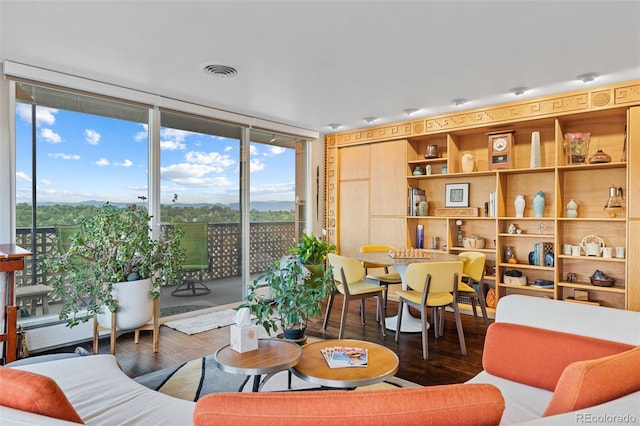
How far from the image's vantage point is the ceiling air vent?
128 inches

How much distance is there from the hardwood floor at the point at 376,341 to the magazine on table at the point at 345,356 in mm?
982

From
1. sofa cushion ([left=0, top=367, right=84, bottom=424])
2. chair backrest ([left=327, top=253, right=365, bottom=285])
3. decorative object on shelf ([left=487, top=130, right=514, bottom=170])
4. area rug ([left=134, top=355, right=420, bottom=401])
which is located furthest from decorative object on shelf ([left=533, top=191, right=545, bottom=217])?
sofa cushion ([left=0, top=367, right=84, bottom=424])

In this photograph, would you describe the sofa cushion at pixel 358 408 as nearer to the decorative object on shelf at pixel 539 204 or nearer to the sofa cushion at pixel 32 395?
the sofa cushion at pixel 32 395

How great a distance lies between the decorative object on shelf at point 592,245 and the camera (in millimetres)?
3959

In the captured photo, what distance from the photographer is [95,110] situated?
3.78 meters

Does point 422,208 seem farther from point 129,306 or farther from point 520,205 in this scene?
point 129,306

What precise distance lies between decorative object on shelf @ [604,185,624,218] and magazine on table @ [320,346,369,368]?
328 centimetres

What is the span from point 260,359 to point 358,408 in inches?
47.2

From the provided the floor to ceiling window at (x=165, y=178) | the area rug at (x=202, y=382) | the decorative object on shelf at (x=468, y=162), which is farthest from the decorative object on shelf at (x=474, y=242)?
the area rug at (x=202, y=382)

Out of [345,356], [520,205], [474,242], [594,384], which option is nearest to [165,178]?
[345,356]

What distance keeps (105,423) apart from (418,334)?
9.97 feet

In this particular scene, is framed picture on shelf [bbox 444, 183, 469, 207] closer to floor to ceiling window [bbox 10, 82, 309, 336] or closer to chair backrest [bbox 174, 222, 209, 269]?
floor to ceiling window [bbox 10, 82, 309, 336]

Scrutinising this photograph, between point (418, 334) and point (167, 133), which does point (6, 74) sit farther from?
point (418, 334)

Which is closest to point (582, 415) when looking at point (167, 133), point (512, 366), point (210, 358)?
point (512, 366)
